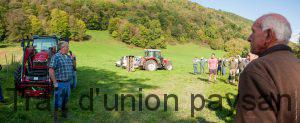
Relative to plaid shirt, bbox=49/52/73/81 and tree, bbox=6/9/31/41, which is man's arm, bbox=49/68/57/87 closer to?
plaid shirt, bbox=49/52/73/81

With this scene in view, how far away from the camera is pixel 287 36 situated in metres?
2.31

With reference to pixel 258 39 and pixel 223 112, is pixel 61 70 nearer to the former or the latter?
pixel 223 112

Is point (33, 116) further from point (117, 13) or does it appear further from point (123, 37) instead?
point (117, 13)

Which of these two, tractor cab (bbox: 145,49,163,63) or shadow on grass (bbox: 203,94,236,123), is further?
tractor cab (bbox: 145,49,163,63)

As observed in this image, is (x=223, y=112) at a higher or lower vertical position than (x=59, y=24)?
lower

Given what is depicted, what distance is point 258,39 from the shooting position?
2346mm

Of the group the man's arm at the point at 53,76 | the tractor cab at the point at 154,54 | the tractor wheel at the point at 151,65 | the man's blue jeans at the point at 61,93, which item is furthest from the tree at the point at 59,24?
the man's arm at the point at 53,76

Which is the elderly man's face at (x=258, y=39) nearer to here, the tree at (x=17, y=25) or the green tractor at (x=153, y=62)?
the green tractor at (x=153, y=62)

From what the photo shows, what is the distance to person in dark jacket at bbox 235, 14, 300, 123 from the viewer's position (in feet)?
6.83

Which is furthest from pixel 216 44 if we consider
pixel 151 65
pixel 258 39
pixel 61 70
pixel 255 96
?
pixel 255 96

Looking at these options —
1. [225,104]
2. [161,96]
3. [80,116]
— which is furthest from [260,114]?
[161,96]

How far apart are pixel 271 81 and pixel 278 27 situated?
43 cm

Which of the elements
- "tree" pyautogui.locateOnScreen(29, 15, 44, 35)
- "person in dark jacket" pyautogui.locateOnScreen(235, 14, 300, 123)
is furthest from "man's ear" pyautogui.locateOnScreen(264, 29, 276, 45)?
"tree" pyautogui.locateOnScreen(29, 15, 44, 35)

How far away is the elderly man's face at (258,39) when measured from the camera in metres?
2.32
